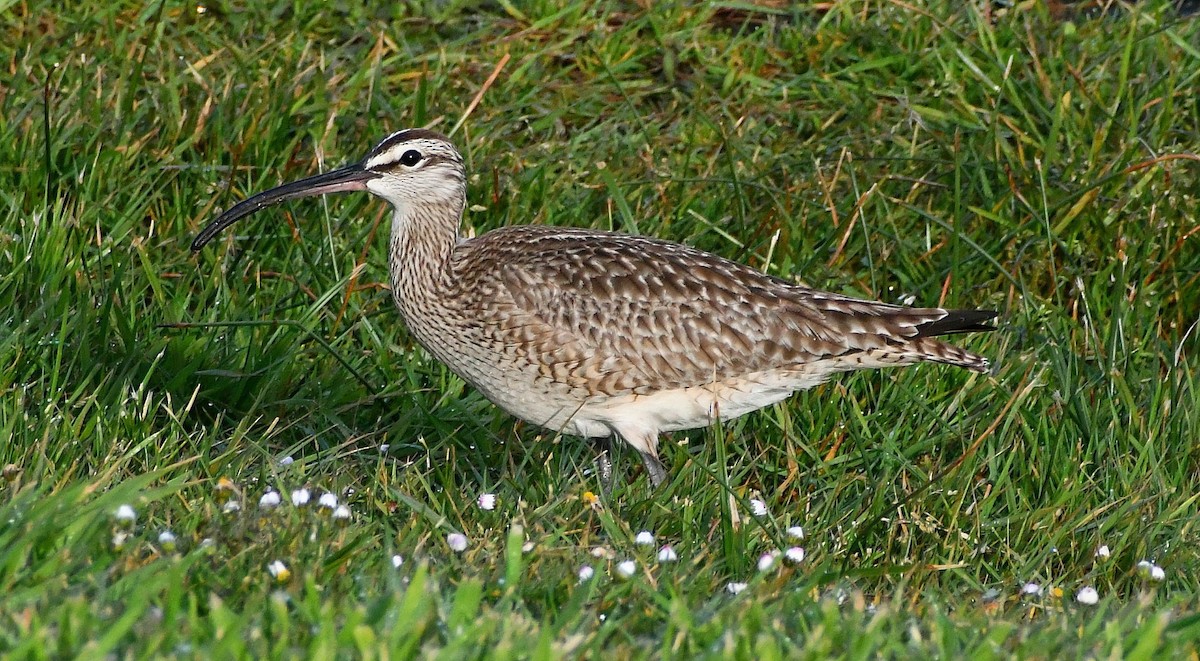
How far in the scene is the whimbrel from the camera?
5.99m

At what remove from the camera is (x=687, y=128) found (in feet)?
26.8

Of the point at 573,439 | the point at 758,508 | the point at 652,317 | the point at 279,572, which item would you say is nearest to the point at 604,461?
the point at 573,439

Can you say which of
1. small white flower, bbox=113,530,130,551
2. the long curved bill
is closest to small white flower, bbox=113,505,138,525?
small white flower, bbox=113,530,130,551

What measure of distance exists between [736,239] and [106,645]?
14.8 feet

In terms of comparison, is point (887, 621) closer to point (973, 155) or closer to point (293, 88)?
point (973, 155)

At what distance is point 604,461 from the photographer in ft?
20.9

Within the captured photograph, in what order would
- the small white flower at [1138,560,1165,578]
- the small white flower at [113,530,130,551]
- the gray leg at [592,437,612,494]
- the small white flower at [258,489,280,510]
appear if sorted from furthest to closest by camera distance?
the gray leg at [592,437,612,494]
the small white flower at [1138,560,1165,578]
the small white flower at [258,489,280,510]
the small white flower at [113,530,130,551]

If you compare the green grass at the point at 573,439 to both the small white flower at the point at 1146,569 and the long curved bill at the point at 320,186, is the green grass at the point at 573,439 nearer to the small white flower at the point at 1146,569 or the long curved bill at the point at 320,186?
the small white flower at the point at 1146,569

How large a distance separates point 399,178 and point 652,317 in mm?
1044

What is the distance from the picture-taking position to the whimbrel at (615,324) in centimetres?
599

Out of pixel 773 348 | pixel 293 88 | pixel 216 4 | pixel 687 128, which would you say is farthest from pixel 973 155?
pixel 216 4

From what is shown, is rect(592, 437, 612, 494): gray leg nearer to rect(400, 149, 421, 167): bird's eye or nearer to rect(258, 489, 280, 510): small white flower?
rect(400, 149, 421, 167): bird's eye

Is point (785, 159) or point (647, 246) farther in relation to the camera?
point (785, 159)

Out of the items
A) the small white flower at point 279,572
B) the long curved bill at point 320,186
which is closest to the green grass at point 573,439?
the small white flower at point 279,572
